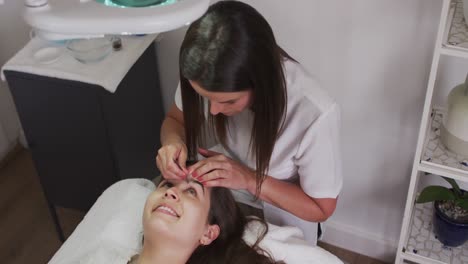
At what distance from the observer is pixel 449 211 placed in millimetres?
1842

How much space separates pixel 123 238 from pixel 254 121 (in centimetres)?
57

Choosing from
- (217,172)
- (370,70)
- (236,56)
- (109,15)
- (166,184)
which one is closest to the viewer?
(109,15)

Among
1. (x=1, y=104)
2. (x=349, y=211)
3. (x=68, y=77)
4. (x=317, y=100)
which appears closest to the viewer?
(x=317, y=100)

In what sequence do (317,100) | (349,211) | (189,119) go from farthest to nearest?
(349,211) → (189,119) → (317,100)

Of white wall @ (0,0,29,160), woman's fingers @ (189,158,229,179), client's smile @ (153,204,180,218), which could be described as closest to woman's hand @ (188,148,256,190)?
woman's fingers @ (189,158,229,179)

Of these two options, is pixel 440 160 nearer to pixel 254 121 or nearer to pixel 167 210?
pixel 254 121

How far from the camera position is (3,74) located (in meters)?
1.88

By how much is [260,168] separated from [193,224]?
0.23 m

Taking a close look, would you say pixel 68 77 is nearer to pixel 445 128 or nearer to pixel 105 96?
pixel 105 96

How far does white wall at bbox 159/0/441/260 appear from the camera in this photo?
1.66m

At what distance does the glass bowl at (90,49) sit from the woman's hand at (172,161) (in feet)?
1.87

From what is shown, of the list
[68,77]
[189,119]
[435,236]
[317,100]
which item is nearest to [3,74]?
[68,77]

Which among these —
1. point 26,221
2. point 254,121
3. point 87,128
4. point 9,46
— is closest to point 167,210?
point 254,121

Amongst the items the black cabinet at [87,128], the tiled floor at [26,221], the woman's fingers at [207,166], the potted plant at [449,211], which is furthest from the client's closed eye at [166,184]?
the tiled floor at [26,221]
